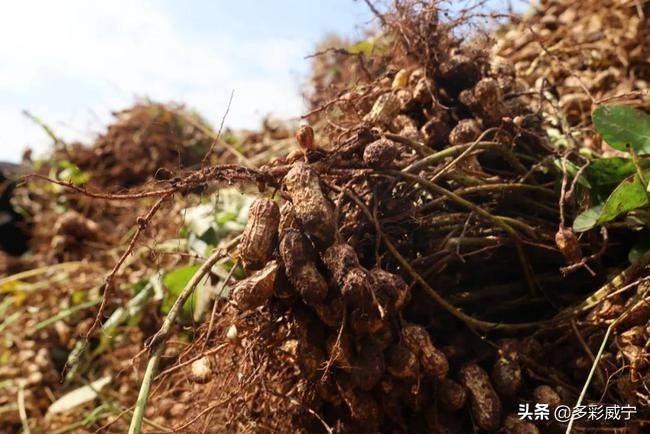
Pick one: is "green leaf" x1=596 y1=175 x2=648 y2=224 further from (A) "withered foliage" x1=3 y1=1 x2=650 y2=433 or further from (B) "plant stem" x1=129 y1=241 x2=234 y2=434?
(B) "plant stem" x1=129 y1=241 x2=234 y2=434

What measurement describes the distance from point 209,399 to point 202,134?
5.18ft

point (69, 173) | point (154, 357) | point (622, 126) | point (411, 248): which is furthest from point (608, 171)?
point (69, 173)

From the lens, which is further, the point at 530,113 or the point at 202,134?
the point at 202,134

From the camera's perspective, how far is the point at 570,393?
92 cm

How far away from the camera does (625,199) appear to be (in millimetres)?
915

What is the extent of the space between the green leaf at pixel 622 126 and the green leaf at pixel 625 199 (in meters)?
0.10

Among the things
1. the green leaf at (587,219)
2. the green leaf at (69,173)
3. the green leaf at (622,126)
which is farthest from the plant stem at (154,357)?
the green leaf at (69,173)

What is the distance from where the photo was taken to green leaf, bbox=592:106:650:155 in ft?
3.27

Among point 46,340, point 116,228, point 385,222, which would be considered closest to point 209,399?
point 385,222

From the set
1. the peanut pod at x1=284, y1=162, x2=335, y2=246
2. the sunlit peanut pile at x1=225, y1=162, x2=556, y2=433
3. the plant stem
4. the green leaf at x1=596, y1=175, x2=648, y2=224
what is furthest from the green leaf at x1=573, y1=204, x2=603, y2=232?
the plant stem

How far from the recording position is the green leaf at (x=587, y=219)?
927mm

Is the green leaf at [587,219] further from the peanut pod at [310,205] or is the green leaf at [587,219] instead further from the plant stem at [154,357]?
the plant stem at [154,357]

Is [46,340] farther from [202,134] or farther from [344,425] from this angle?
[344,425]

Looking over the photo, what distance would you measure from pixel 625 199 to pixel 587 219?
2.2 inches
